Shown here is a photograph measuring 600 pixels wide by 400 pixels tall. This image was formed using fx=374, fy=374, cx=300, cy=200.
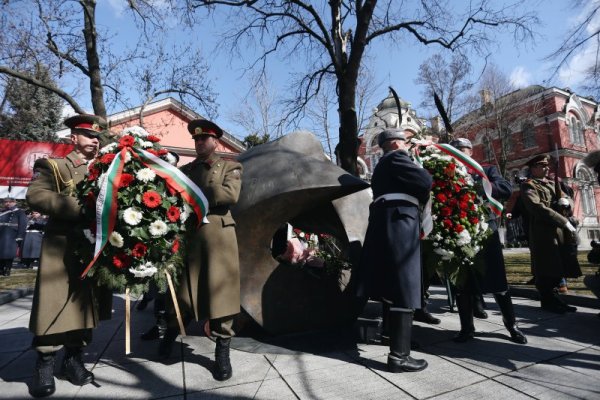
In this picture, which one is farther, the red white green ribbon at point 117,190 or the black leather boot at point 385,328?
the black leather boot at point 385,328

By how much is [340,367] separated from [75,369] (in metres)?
2.09

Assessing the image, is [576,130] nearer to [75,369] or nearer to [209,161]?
[209,161]

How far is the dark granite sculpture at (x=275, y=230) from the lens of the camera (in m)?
3.66

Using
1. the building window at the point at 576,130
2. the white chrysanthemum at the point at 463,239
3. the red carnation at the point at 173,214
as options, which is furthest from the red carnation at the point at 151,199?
the building window at the point at 576,130

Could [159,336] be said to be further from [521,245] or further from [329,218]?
[521,245]

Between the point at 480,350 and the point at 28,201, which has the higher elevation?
the point at 28,201

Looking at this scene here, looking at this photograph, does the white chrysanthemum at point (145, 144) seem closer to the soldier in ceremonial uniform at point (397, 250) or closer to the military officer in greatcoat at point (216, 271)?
the military officer in greatcoat at point (216, 271)

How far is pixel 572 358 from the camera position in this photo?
10.5 ft

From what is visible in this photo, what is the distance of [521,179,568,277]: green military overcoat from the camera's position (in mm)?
4938

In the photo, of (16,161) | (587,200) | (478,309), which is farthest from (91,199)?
(587,200)

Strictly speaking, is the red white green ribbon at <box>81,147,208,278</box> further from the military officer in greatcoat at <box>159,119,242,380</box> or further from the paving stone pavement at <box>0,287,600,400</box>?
the paving stone pavement at <box>0,287,600,400</box>

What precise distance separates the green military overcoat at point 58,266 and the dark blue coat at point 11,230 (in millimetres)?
9540

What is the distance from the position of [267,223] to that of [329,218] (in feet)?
2.71

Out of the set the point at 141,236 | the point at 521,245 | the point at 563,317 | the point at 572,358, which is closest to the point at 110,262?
the point at 141,236
